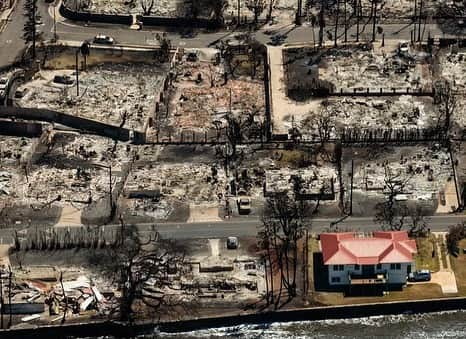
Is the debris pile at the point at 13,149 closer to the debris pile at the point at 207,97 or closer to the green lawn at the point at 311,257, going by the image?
the debris pile at the point at 207,97

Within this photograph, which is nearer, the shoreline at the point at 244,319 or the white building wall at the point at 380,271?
the shoreline at the point at 244,319

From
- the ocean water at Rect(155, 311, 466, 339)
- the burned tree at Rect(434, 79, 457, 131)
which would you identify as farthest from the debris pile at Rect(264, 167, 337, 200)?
the ocean water at Rect(155, 311, 466, 339)

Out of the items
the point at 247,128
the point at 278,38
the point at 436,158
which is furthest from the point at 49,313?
the point at 278,38

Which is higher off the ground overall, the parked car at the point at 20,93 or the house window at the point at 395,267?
the parked car at the point at 20,93

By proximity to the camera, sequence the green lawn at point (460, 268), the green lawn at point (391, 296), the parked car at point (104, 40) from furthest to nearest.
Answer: the parked car at point (104, 40), the green lawn at point (460, 268), the green lawn at point (391, 296)

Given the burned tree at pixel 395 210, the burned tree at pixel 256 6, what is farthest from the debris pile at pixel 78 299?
the burned tree at pixel 256 6

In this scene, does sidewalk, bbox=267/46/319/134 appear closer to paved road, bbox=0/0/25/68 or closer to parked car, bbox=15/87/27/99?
parked car, bbox=15/87/27/99

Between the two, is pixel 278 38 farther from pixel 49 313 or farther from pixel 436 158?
pixel 49 313
